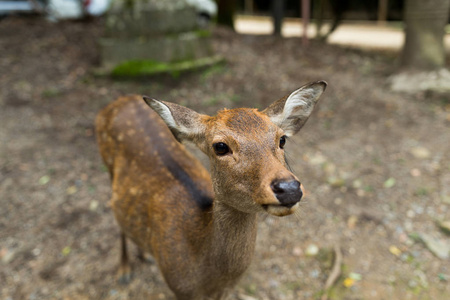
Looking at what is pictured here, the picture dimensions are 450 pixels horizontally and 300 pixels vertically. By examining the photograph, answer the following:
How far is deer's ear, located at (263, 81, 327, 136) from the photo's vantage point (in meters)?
2.00

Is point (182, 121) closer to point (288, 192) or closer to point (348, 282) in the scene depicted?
point (288, 192)

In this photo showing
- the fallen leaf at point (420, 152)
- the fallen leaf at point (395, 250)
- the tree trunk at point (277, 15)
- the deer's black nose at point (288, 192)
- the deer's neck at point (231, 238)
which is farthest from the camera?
the tree trunk at point (277, 15)

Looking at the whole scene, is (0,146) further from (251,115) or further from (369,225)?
(369,225)

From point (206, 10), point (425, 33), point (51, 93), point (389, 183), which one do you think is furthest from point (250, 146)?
point (206, 10)

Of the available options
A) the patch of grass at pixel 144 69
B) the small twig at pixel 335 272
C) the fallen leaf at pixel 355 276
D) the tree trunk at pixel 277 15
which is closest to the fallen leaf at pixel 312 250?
the small twig at pixel 335 272

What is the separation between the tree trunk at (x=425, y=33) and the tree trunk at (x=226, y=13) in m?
5.21

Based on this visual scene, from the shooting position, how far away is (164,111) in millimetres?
1994

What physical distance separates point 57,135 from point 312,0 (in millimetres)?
10436

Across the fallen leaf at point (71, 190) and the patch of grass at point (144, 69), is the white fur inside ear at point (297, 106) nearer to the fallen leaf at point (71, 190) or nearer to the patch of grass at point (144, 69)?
the fallen leaf at point (71, 190)

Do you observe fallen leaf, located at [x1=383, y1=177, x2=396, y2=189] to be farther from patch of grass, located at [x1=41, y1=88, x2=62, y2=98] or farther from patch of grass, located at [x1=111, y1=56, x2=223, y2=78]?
patch of grass, located at [x1=41, y1=88, x2=62, y2=98]

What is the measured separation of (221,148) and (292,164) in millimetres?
2575

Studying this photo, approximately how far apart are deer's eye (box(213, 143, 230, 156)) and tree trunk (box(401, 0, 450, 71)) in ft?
17.5

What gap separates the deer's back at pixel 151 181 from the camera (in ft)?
7.53

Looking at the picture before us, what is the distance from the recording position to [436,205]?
3609 millimetres
